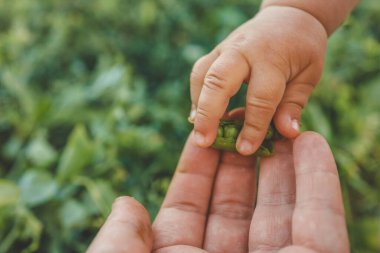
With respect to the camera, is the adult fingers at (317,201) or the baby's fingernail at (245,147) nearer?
the adult fingers at (317,201)

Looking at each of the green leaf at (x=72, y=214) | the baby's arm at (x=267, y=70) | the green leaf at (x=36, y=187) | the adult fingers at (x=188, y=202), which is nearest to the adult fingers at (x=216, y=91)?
the baby's arm at (x=267, y=70)

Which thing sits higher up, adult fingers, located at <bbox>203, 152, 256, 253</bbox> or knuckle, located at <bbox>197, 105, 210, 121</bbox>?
knuckle, located at <bbox>197, 105, 210, 121</bbox>

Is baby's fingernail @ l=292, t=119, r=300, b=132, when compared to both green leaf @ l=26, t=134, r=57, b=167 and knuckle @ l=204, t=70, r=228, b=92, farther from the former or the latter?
green leaf @ l=26, t=134, r=57, b=167

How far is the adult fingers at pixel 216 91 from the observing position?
1438 millimetres

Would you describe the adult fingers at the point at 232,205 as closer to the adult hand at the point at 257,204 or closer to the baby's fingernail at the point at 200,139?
the adult hand at the point at 257,204

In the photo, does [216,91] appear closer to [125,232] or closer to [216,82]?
[216,82]

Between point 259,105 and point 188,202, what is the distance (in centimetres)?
41

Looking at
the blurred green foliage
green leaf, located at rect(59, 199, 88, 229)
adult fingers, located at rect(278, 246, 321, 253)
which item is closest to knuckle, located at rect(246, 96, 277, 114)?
adult fingers, located at rect(278, 246, 321, 253)

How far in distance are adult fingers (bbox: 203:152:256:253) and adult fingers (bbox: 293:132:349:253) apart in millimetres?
255

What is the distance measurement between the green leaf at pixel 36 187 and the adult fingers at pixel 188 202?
62cm

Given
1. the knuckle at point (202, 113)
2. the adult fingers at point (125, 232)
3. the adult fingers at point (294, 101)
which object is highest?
the knuckle at point (202, 113)

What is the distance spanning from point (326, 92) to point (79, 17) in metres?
1.55

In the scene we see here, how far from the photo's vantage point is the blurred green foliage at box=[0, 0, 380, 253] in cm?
194

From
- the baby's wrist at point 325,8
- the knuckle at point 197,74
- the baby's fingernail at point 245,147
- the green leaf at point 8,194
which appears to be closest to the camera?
the baby's fingernail at point 245,147
